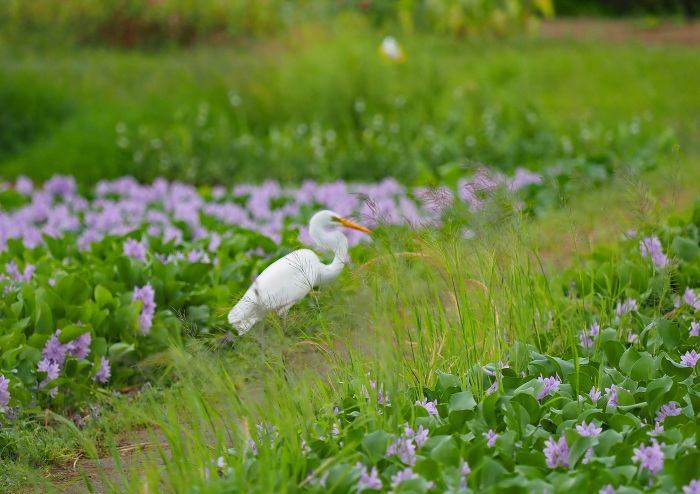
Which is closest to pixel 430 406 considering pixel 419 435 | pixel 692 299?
pixel 419 435

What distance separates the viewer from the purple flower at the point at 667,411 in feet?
7.86

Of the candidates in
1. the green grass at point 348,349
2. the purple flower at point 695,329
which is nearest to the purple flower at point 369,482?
the green grass at point 348,349

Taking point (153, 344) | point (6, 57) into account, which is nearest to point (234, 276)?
point (153, 344)

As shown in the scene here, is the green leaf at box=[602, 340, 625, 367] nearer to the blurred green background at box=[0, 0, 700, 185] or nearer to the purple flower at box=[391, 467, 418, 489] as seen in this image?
the purple flower at box=[391, 467, 418, 489]

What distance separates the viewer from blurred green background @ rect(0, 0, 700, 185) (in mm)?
7680

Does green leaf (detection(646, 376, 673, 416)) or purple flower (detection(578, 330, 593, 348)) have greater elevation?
green leaf (detection(646, 376, 673, 416))

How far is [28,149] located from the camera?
29.6 feet

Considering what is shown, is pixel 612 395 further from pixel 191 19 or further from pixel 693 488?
pixel 191 19

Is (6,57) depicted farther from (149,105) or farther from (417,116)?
(417,116)

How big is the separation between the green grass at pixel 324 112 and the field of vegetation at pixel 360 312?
5 centimetres

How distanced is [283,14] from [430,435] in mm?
13569

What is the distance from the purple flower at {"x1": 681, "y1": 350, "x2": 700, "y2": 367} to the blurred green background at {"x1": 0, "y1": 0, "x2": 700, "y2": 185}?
3.65 meters

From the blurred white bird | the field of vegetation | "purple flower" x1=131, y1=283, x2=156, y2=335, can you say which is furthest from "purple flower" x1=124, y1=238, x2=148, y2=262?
the blurred white bird

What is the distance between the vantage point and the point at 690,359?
2643mm
